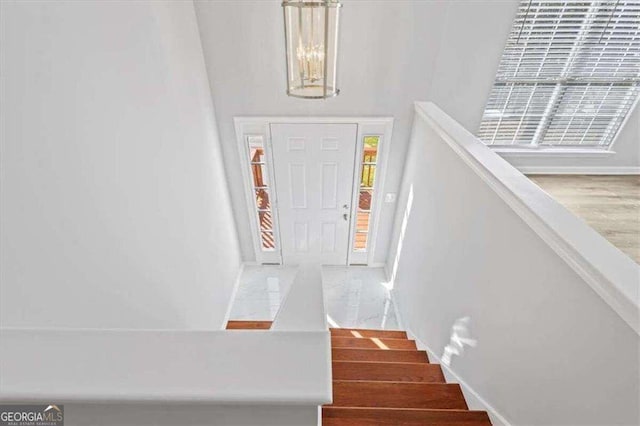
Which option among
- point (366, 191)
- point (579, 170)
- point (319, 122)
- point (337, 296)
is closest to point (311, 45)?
point (319, 122)

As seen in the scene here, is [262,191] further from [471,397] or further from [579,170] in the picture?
[579,170]

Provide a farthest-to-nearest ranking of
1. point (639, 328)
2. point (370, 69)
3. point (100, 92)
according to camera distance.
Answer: point (370, 69), point (100, 92), point (639, 328)

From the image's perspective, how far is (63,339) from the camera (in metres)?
0.41

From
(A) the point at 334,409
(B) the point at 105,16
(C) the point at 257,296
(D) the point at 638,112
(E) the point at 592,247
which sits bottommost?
(C) the point at 257,296

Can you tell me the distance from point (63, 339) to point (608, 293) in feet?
3.84

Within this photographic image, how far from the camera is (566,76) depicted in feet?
10.4

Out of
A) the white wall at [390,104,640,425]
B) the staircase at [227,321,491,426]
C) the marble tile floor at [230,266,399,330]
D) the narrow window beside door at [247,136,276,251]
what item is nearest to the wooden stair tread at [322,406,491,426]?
the staircase at [227,321,491,426]

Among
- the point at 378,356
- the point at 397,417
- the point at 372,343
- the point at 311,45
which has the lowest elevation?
the point at 372,343

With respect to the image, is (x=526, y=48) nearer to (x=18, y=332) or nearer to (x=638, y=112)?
(x=638, y=112)

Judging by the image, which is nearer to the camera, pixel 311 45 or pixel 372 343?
pixel 311 45

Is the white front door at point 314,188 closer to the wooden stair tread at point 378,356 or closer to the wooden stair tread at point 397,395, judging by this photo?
the wooden stair tread at point 378,356

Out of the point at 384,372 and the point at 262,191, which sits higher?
the point at 262,191

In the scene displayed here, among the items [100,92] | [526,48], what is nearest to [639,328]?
[100,92]

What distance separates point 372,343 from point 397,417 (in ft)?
4.43
